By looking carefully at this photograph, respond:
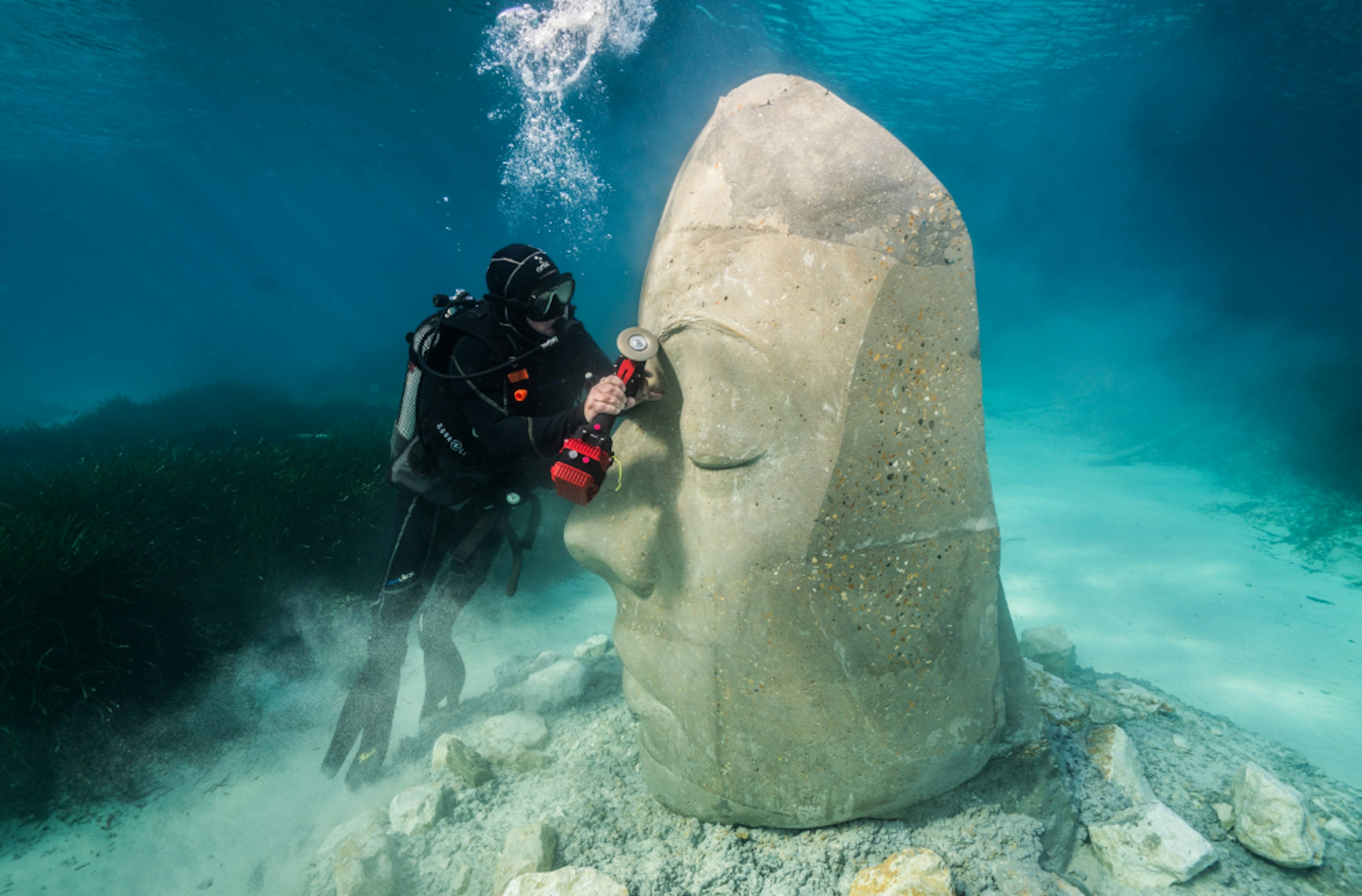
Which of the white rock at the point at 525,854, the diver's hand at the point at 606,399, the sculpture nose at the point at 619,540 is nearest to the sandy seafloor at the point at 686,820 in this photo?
the white rock at the point at 525,854

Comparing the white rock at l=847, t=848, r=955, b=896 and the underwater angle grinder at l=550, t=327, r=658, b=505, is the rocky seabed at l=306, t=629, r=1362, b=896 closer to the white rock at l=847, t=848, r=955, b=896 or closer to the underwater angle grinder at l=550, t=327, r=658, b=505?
the white rock at l=847, t=848, r=955, b=896

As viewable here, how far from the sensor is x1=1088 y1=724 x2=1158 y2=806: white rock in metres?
2.47

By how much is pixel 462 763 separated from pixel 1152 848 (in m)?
3.08

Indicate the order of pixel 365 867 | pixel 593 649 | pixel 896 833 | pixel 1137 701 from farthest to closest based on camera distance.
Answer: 1. pixel 593 649
2. pixel 1137 701
3. pixel 365 867
4. pixel 896 833

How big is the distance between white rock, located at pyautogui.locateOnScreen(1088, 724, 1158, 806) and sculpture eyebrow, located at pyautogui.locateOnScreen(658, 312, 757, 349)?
2442 millimetres

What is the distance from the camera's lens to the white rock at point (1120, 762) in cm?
247

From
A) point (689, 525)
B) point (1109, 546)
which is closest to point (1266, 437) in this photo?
point (1109, 546)

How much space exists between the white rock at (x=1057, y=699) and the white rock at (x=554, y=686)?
8.98 ft

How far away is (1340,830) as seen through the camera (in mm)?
2387

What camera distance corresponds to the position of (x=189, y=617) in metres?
4.29

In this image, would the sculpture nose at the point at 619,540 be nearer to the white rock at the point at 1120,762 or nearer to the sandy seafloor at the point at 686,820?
the sandy seafloor at the point at 686,820

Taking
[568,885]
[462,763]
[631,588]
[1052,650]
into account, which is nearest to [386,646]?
[462,763]

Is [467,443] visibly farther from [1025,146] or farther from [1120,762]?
Answer: [1025,146]

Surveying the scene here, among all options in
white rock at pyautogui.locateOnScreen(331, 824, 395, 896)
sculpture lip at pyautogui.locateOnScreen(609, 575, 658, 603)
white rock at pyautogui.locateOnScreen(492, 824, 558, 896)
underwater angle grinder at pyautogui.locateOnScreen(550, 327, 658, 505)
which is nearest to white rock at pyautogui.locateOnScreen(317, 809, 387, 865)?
white rock at pyautogui.locateOnScreen(331, 824, 395, 896)
